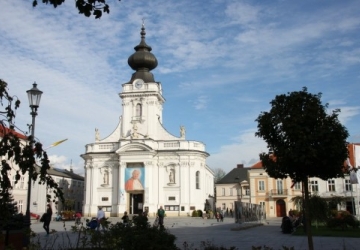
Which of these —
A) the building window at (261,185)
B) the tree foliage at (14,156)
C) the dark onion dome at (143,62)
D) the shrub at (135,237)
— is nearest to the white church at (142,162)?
the dark onion dome at (143,62)

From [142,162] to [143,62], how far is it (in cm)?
1476

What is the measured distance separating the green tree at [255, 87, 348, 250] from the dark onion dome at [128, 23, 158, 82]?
48.3 meters

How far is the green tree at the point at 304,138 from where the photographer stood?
12.3m

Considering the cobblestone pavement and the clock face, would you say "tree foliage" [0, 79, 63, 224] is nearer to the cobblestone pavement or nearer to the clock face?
the cobblestone pavement

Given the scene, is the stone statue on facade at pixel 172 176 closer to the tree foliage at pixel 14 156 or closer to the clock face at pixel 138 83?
the clock face at pixel 138 83

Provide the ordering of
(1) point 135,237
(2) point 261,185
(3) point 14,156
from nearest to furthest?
(3) point 14,156 → (1) point 135,237 → (2) point 261,185

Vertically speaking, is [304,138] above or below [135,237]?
above

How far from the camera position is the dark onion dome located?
60406 millimetres

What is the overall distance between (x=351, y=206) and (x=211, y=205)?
1946 centimetres

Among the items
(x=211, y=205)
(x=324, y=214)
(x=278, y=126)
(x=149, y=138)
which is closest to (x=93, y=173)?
(x=149, y=138)

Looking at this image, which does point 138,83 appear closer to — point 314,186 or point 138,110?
point 138,110

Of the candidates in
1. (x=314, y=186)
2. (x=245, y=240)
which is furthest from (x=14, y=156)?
(x=314, y=186)

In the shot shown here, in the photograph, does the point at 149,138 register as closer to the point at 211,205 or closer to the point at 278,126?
the point at 211,205

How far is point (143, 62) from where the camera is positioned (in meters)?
60.5
